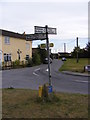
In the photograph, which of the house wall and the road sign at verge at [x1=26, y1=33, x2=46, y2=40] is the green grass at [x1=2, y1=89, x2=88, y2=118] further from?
the house wall

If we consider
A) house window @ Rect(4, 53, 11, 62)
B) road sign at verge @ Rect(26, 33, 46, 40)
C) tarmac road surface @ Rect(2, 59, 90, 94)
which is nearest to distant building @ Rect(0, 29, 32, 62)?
house window @ Rect(4, 53, 11, 62)

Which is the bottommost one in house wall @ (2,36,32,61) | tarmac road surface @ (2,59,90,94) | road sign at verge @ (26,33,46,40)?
tarmac road surface @ (2,59,90,94)

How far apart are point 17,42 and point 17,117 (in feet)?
114

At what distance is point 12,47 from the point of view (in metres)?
38.3

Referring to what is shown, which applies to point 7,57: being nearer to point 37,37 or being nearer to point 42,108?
point 37,37

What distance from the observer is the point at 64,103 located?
23.2ft

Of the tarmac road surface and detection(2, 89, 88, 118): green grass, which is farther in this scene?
the tarmac road surface

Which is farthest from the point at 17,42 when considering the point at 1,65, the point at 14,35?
the point at 1,65

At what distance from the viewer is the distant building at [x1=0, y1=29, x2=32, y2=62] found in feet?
116

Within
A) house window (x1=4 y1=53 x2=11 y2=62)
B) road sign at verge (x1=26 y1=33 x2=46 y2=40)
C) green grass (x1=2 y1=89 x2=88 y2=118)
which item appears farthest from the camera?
house window (x1=4 y1=53 x2=11 y2=62)

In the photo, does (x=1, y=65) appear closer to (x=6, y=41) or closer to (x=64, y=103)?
(x=6, y=41)

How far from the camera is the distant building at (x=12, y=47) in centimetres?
3538

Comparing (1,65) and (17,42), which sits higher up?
(17,42)

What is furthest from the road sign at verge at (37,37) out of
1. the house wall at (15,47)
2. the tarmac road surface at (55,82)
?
the house wall at (15,47)
